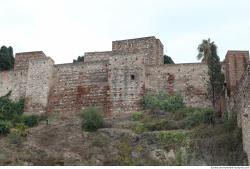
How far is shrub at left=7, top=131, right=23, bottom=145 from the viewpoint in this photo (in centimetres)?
2730

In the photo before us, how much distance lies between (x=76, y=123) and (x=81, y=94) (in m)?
3.47

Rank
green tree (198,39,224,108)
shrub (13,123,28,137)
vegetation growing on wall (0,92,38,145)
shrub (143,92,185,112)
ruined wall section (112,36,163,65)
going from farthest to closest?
ruined wall section (112,36,163,65) < shrub (143,92,185,112) < shrub (13,123,28,137) < vegetation growing on wall (0,92,38,145) < green tree (198,39,224,108)

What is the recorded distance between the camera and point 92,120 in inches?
1112

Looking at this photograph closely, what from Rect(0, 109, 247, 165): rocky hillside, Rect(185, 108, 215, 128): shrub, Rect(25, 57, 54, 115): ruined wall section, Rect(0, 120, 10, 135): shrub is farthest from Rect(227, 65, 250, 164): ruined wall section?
Rect(25, 57, 54, 115): ruined wall section

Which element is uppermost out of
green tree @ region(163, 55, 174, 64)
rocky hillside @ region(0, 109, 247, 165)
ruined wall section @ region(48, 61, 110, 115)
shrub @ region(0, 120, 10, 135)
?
green tree @ region(163, 55, 174, 64)

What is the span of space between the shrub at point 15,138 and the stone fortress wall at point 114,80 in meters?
4.62

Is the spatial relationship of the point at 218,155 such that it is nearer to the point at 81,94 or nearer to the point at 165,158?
the point at 165,158

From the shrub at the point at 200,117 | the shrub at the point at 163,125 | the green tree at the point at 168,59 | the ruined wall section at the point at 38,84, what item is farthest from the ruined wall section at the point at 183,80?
the green tree at the point at 168,59

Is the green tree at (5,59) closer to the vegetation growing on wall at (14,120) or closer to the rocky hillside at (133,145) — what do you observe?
the vegetation growing on wall at (14,120)

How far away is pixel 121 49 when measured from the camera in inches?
1353

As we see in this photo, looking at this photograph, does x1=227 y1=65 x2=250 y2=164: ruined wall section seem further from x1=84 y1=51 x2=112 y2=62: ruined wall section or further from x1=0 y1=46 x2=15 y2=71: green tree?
x1=0 y1=46 x2=15 y2=71: green tree

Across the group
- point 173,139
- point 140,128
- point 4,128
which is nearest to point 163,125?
point 140,128

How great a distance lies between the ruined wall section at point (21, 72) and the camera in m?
34.1

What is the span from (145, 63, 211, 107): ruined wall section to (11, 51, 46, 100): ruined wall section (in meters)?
7.68
